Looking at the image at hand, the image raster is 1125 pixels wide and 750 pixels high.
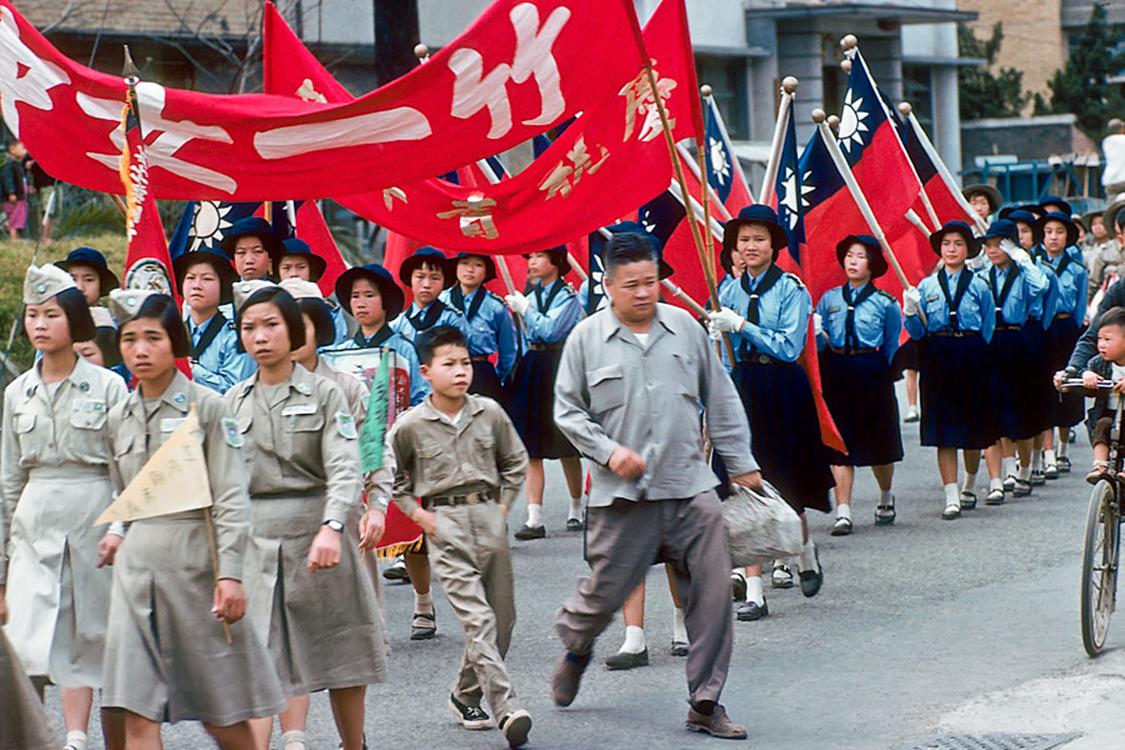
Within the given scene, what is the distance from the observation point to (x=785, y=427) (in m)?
10.5

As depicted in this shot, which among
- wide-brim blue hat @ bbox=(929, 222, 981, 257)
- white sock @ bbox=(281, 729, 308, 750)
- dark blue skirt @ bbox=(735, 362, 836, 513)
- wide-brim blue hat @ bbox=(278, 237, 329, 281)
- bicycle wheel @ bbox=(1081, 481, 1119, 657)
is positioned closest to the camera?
white sock @ bbox=(281, 729, 308, 750)

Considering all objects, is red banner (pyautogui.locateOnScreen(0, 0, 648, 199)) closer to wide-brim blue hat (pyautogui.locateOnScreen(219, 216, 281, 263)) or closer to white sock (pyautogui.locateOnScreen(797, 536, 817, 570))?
wide-brim blue hat (pyautogui.locateOnScreen(219, 216, 281, 263))

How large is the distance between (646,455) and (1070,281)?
955cm

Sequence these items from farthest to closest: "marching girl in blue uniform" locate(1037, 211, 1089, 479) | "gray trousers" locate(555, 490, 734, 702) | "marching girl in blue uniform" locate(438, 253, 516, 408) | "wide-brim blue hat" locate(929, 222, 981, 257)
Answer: "marching girl in blue uniform" locate(1037, 211, 1089, 479)
"wide-brim blue hat" locate(929, 222, 981, 257)
"marching girl in blue uniform" locate(438, 253, 516, 408)
"gray trousers" locate(555, 490, 734, 702)

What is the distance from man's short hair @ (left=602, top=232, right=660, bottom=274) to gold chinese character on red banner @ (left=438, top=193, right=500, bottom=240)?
249cm

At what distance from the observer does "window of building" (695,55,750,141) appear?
38469 millimetres

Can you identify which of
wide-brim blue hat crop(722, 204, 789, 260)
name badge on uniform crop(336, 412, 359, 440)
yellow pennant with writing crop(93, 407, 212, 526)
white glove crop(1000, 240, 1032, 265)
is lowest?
yellow pennant with writing crop(93, 407, 212, 526)

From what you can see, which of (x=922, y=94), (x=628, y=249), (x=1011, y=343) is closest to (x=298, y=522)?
(x=628, y=249)

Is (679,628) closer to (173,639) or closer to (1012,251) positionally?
(173,639)

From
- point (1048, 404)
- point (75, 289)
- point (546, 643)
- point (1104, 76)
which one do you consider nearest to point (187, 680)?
point (75, 289)

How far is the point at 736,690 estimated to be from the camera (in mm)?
8102

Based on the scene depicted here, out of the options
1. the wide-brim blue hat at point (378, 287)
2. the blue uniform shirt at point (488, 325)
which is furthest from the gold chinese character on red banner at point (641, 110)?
the blue uniform shirt at point (488, 325)

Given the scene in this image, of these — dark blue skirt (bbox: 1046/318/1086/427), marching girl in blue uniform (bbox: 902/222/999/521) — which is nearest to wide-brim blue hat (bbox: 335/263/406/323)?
marching girl in blue uniform (bbox: 902/222/999/521)

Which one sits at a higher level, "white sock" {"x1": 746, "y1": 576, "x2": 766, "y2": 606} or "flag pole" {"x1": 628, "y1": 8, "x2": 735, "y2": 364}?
"flag pole" {"x1": 628, "y1": 8, "x2": 735, "y2": 364}
